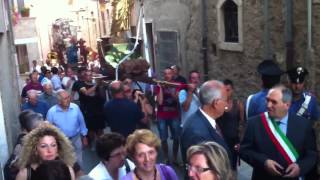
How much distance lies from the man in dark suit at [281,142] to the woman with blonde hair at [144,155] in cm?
96

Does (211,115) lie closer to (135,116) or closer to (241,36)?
(135,116)

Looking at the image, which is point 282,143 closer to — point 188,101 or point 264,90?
point 264,90

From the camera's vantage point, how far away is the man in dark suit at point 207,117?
13.2ft

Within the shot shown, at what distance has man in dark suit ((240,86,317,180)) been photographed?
170 inches

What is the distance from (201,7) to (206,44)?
89cm

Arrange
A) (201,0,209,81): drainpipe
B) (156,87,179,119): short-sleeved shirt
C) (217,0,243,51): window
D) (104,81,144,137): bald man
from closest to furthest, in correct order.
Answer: (104,81,144,137): bald man, (156,87,179,119): short-sleeved shirt, (217,0,243,51): window, (201,0,209,81): drainpipe

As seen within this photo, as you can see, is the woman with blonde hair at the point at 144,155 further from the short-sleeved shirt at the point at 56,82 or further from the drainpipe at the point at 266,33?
the short-sleeved shirt at the point at 56,82

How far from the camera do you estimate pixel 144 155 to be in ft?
12.5

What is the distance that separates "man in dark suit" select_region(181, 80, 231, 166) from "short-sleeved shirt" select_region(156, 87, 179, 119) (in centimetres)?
408

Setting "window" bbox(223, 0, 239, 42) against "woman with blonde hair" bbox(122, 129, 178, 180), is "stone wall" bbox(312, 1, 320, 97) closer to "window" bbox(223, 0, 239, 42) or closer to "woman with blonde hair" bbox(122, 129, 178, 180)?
"window" bbox(223, 0, 239, 42)

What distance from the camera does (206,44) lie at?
12.2 meters

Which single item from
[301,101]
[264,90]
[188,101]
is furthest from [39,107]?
[301,101]

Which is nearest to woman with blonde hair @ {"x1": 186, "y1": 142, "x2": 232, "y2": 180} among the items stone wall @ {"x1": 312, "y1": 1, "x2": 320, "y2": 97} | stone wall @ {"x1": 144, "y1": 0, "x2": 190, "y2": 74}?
stone wall @ {"x1": 312, "y1": 1, "x2": 320, "y2": 97}

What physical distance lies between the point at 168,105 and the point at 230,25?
3475 millimetres
